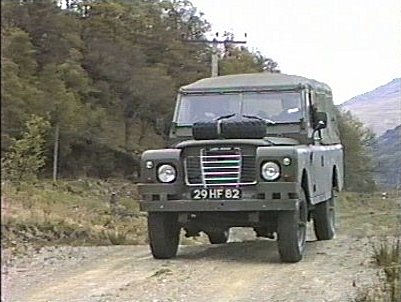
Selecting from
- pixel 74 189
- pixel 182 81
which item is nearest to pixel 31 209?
pixel 74 189

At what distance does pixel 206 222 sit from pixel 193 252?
1173 mm

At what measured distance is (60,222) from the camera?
16469 millimetres

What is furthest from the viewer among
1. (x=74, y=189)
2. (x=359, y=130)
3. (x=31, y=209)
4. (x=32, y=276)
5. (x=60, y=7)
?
(x=359, y=130)

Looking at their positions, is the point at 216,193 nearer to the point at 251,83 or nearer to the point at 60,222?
the point at 251,83

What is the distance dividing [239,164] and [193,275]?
1423 millimetres

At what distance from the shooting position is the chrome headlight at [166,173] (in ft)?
34.7

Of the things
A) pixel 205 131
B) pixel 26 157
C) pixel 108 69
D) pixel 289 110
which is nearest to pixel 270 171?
pixel 205 131

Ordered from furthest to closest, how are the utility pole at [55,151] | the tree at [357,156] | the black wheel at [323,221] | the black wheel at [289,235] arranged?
1. the tree at [357,156]
2. the utility pole at [55,151]
3. the black wheel at [323,221]
4. the black wheel at [289,235]

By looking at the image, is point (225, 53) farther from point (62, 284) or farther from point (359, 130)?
point (62, 284)

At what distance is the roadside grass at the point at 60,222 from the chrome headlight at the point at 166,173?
1719 millimetres

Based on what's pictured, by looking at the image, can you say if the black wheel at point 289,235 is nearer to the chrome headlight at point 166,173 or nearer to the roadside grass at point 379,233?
the roadside grass at point 379,233

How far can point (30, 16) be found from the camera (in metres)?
34.5

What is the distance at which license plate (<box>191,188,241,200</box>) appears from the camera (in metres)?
10.4

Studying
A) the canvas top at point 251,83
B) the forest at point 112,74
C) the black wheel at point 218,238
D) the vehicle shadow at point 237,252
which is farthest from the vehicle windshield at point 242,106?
the forest at point 112,74
